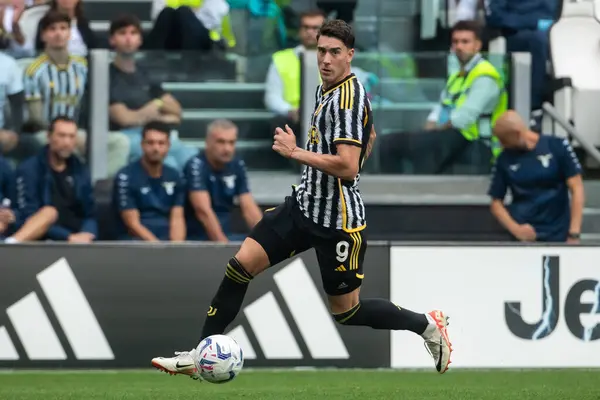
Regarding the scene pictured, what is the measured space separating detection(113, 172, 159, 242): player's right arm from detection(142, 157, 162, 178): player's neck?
0.56 feet

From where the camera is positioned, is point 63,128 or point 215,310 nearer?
point 215,310

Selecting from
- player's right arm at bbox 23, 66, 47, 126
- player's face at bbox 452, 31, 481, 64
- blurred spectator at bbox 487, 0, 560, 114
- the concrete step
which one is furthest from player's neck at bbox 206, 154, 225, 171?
blurred spectator at bbox 487, 0, 560, 114

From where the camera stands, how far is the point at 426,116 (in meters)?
11.9

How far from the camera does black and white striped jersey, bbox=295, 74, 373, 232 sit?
7.13m

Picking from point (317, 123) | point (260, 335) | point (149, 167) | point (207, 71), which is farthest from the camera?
point (207, 71)

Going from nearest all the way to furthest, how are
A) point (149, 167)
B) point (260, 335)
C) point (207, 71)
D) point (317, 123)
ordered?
point (317, 123)
point (260, 335)
point (149, 167)
point (207, 71)

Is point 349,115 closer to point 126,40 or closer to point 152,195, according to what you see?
point 152,195

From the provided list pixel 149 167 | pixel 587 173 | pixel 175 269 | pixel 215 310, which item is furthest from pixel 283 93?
pixel 215 310

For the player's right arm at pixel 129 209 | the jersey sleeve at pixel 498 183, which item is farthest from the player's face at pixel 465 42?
the player's right arm at pixel 129 209

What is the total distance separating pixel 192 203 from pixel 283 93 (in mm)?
1387

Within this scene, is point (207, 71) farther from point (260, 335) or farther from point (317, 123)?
point (317, 123)

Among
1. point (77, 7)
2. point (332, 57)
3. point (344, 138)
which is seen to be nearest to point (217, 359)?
point (344, 138)

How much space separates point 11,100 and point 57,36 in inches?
27.4

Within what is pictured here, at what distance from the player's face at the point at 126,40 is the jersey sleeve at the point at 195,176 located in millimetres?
A: 1352
